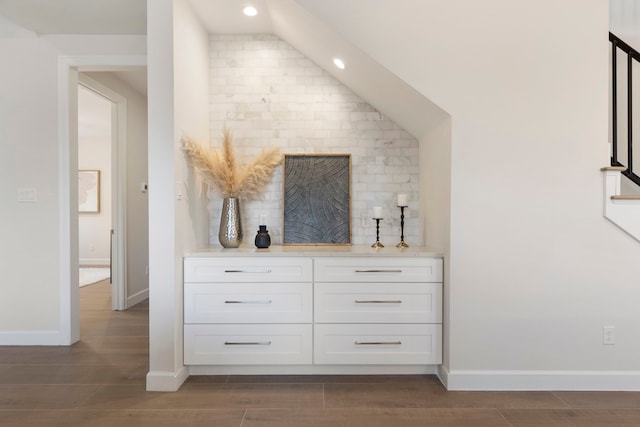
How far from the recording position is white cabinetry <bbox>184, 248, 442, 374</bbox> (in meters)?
2.65

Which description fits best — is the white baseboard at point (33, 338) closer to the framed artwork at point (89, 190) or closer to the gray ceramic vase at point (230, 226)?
the gray ceramic vase at point (230, 226)

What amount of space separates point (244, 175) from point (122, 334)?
6.61 ft

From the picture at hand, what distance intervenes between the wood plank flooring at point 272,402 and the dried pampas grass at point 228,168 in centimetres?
133

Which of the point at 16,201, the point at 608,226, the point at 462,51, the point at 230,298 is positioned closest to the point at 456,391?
the point at 608,226

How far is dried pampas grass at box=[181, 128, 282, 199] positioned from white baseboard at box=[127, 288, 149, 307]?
7.92 ft

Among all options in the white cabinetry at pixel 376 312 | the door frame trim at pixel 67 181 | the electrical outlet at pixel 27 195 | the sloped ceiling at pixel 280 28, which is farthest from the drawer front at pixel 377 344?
the electrical outlet at pixel 27 195

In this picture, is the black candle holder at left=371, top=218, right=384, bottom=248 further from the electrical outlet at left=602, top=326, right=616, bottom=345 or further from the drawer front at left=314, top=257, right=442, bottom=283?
the electrical outlet at left=602, top=326, right=616, bottom=345

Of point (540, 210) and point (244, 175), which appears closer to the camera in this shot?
point (540, 210)

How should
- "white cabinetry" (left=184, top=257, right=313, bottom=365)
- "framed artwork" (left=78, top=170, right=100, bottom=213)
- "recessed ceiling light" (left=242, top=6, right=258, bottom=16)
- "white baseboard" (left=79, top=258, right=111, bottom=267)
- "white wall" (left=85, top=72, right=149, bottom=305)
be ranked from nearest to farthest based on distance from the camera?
"white cabinetry" (left=184, top=257, right=313, bottom=365)
"recessed ceiling light" (left=242, top=6, right=258, bottom=16)
"white wall" (left=85, top=72, right=149, bottom=305)
"white baseboard" (left=79, top=258, right=111, bottom=267)
"framed artwork" (left=78, top=170, right=100, bottom=213)

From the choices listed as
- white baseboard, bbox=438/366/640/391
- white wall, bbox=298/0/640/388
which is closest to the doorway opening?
white wall, bbox=298/0/640/388

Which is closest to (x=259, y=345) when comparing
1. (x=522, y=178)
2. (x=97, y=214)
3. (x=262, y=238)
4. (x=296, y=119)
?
(x=262, y=238)

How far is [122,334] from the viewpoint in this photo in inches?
144

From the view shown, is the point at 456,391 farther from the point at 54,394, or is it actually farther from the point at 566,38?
the point at 54,394

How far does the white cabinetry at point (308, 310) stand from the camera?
8.69ft
